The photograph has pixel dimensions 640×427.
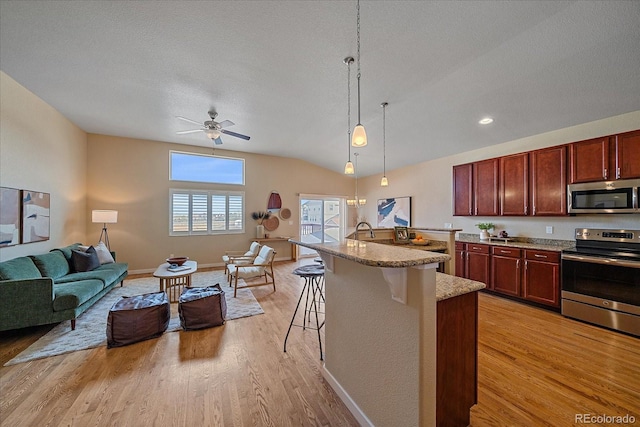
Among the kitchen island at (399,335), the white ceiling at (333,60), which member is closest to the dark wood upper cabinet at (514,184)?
the white ceiling at (333,60)

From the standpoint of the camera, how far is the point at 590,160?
10.3ft

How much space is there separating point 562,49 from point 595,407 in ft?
10.1

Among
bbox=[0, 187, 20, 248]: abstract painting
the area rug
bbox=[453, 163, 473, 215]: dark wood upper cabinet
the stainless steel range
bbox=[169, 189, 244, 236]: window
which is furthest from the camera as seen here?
bbox=[169, 189, 244, 236]: window

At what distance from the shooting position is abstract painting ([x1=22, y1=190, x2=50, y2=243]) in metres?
3.38

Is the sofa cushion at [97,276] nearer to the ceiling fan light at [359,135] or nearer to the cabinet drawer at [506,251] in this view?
the ceiling fan light at [359,135]

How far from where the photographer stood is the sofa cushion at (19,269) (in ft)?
8.68

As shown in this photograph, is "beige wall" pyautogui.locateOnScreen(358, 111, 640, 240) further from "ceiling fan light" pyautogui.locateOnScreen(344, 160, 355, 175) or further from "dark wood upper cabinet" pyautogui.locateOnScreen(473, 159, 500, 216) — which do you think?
"ceiling fan light" pyautogui.locateOnScreen(344, 160, 355, 175)

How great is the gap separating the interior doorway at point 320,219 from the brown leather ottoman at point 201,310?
4443 mm

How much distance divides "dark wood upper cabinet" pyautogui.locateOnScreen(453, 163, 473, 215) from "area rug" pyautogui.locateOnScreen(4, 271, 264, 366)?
4180mm

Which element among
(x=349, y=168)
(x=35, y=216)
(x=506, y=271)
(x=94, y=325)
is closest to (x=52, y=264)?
(x=35, y=216)

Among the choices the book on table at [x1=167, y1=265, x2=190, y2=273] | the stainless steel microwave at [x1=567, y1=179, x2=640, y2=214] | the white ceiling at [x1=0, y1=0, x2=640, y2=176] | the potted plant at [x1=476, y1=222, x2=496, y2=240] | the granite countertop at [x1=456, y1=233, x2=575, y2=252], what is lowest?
the book on table at [x1=167, y1=265, x2=190, y2=273]

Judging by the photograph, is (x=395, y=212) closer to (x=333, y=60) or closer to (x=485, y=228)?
(x=485, y=228)

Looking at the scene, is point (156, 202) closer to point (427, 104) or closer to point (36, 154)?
point (36, 154)

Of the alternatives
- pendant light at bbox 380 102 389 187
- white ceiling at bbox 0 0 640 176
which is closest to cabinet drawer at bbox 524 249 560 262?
white ceiling at bbox 0 0 640 176
